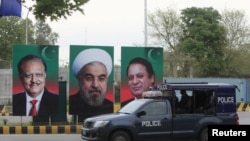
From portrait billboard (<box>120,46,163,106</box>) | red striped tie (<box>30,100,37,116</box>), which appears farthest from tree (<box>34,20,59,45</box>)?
red striped tie (<box>30,100,37,116</box>)

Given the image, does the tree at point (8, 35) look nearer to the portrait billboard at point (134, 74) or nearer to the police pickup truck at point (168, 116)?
the portrait billboard at point (134, 74)

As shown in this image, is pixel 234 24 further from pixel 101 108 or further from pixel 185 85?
pixel 185 85

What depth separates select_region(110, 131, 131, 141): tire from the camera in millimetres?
12640

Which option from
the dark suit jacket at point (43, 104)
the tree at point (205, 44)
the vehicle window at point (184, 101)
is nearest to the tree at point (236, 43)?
the tree at point (205, 44)

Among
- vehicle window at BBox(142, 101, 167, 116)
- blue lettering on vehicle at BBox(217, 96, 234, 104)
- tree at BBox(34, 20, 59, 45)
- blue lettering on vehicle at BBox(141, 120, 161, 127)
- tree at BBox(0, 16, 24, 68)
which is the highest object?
tree at BBox(34, 20, 59, 45)

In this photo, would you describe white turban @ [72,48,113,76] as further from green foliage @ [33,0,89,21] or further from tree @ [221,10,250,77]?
tree @ [221,10,250,77]

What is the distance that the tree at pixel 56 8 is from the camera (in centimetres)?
1195

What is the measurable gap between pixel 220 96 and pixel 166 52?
35.7m

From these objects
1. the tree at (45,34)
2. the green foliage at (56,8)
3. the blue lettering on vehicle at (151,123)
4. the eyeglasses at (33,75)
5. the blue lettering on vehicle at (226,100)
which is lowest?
the blue lettering on vehicle at (151,123)

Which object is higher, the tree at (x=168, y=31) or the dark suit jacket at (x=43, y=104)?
the tree at (x=168, y=31)

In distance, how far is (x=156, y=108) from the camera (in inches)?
517

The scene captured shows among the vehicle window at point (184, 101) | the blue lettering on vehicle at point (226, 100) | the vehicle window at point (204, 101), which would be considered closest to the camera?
the vehicle window at point (184, 101)

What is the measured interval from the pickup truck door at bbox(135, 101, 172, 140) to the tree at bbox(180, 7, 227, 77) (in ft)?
109

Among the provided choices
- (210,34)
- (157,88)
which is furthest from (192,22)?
(157,88)
